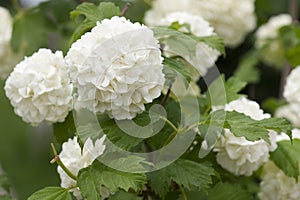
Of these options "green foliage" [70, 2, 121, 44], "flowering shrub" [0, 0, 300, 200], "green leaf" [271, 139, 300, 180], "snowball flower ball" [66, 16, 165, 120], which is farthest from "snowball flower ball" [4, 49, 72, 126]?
"green leaf" [271, 139, 300, 180]

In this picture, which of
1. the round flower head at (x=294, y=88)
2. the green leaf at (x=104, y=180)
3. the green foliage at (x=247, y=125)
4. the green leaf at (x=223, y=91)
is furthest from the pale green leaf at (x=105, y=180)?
the round flower head at (x=294, y=88)

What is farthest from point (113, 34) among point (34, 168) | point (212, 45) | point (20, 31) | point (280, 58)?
point (34, 168)

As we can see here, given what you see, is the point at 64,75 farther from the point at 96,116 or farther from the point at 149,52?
the point at 149,52

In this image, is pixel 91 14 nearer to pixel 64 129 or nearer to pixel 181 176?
pixel 64 129

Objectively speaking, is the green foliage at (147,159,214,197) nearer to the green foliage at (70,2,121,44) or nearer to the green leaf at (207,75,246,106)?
the green leaf at (207,75,246,106)

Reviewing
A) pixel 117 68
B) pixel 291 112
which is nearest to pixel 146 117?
pixel 117 68

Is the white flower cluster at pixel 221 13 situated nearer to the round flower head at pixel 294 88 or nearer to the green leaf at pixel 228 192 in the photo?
the round flower head at pixel 294 88
